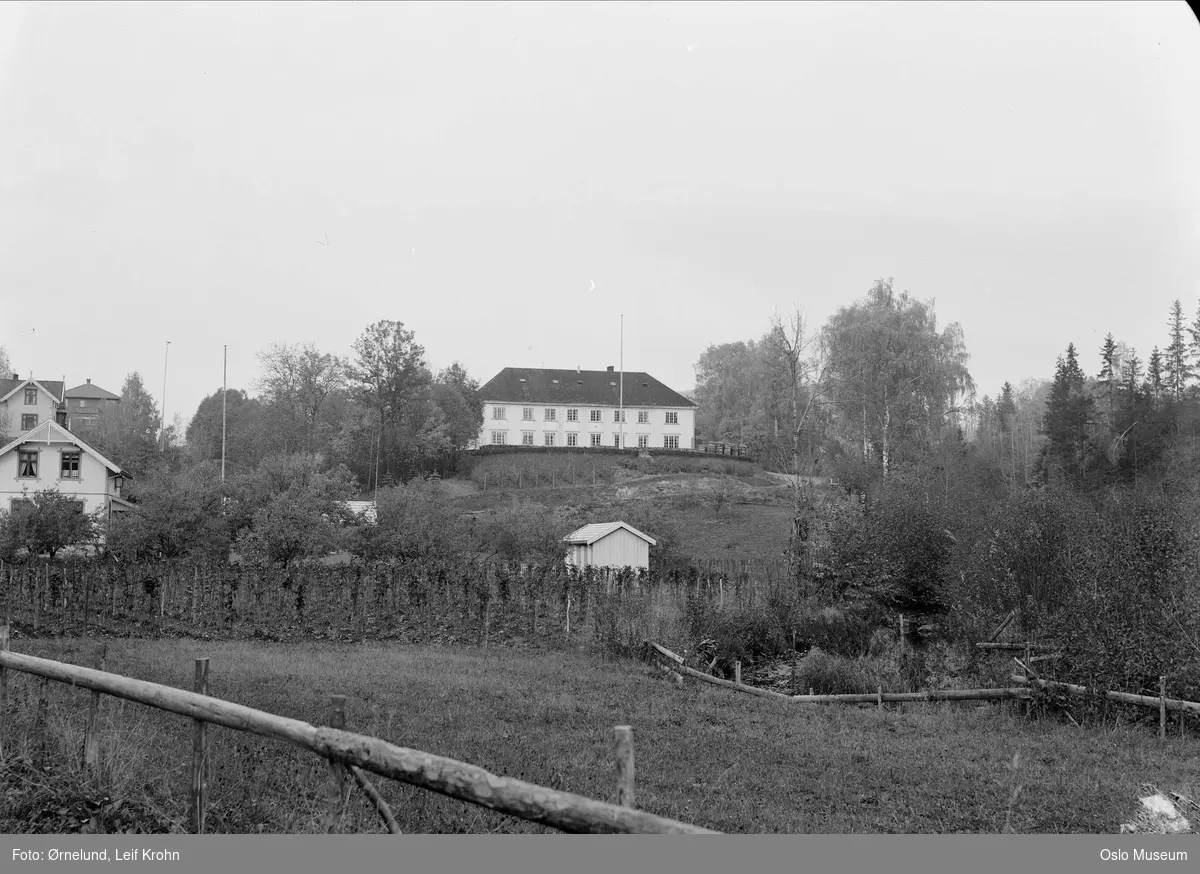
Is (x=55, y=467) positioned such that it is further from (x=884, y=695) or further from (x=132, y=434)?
(x=884, y=695)

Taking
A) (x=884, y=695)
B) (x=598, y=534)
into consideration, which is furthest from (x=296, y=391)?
(x=884, y=695)

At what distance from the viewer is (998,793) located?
855 cm

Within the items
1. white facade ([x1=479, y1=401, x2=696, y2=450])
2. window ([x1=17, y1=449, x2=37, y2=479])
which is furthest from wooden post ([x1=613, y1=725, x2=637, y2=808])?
white facade ([x1=479, y1=401, x2=696, y2=450])

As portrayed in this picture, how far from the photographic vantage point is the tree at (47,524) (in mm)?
30781

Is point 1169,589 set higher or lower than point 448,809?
higher

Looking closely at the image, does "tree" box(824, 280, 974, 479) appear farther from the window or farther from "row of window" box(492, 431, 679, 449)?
the window

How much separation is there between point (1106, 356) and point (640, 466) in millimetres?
31866

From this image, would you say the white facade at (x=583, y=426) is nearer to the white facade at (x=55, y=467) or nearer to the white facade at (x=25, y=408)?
the white facade at (x=25, y=408)

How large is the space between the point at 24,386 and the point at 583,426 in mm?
39637

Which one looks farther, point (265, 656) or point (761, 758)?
point (265, 656)

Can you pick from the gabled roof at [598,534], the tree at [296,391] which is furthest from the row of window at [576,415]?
the gabled roof at [598,534]
